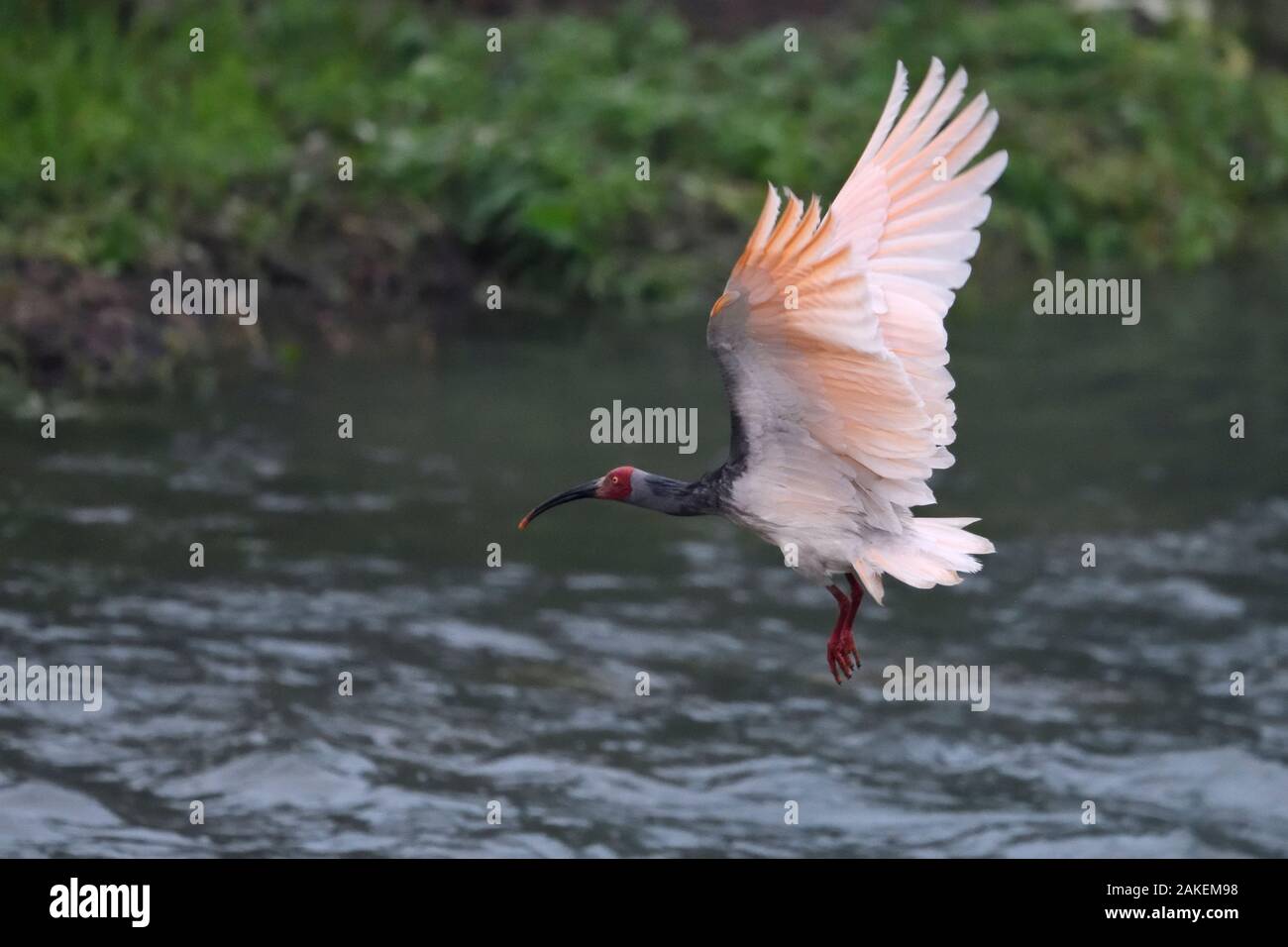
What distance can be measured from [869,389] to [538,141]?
12.8 m

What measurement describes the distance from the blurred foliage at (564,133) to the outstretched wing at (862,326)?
990 centimetres

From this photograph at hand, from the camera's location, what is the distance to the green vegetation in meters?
17.4

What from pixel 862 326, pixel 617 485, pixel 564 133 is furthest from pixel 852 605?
pixel 564 133

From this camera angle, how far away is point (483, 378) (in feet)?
56.5

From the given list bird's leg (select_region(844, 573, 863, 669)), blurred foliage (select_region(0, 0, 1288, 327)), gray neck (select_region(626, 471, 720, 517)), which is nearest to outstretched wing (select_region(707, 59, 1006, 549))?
gray neck (select_region(626, 471, 720, 517))

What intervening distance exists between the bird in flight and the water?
3.61 metres

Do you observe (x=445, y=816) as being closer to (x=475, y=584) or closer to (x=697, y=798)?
(x=697, y=798)

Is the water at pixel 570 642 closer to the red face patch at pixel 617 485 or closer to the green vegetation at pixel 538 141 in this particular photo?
the green vegetation at pixel 538 141

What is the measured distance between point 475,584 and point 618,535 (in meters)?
1.67

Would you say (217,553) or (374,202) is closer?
(217,553)

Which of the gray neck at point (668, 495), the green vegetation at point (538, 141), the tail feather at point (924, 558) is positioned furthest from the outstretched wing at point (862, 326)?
the green vegetation at point (538, 141)

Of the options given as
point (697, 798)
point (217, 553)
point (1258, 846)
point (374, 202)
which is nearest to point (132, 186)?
point (374, 202)

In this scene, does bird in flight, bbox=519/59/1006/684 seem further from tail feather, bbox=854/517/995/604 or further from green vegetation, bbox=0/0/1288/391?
green vegetation, bbox=0/0/1288/391

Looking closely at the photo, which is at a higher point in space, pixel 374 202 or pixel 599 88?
pixel 599 88
